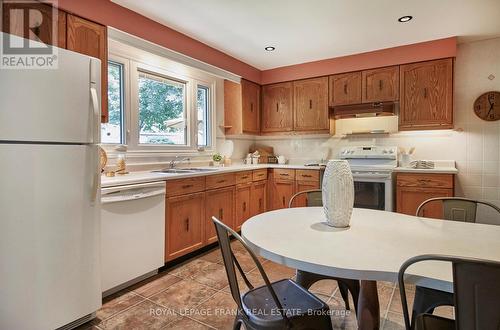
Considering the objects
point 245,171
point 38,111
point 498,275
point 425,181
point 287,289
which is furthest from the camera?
point 245,171

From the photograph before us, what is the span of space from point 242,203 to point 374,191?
162cm

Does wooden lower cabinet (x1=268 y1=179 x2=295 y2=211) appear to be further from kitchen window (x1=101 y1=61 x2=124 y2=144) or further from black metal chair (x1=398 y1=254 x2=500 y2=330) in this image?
black metal chair (x1=398 y1=254 x2=500 y2=330)

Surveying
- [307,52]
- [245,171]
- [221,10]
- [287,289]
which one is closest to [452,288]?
[287,289]

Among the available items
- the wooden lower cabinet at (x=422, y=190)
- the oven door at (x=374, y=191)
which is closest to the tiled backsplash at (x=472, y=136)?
the wooden lower cabinet at (x=422, y=190)

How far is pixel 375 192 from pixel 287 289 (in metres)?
2.43

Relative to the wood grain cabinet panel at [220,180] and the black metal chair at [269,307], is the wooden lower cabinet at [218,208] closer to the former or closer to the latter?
the wood grain cabinet panel at [220,180]

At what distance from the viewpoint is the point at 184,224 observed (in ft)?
9.16

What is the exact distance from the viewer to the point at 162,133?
3.35 m

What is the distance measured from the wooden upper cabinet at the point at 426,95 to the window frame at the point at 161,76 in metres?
2.47

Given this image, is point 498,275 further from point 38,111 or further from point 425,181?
point 425,181

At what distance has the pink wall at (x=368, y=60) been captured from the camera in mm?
3252

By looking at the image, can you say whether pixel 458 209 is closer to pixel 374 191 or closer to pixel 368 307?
pixel 368 307

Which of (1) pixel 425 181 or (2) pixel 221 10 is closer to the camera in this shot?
(2) pixel 221 10

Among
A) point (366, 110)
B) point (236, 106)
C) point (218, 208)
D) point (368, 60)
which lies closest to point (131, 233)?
point (218, 208)
